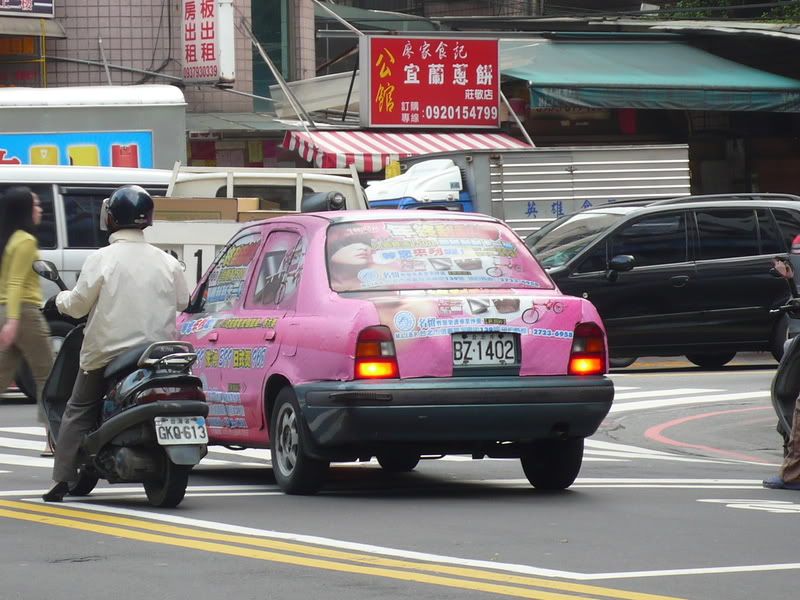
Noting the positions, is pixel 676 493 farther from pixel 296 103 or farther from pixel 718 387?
pixel 296 103

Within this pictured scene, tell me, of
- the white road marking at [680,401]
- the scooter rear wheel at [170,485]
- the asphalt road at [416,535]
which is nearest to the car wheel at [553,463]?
the asphalt road at [416,535]

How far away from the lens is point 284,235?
9992mm

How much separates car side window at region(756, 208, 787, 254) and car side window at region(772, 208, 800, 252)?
0.07 metres

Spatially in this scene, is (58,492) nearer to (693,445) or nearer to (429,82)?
(693,445)

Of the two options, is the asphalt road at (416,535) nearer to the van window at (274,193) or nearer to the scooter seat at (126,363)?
the scooter seat at (126,363)

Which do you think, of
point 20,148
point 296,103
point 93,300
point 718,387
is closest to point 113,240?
point 93,300

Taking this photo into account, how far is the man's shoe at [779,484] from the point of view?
9891 mm

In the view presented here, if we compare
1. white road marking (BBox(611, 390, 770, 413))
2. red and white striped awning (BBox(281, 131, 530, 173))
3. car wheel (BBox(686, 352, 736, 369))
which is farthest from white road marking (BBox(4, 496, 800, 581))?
red and white striped awning (BBox(281, 131, 530, 173))

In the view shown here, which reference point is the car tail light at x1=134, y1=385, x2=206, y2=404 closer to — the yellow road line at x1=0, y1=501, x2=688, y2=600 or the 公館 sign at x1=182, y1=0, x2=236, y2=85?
the yellow road line at x1=0, y1=501, x2=688, y2=600

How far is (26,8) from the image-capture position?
83.4 feet

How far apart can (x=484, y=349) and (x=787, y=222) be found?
10299 mm

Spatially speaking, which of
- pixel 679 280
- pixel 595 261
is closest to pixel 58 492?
pixel 595 261

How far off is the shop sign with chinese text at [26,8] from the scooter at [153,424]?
17.6 m

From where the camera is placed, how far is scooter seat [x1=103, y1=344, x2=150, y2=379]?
8609mm
